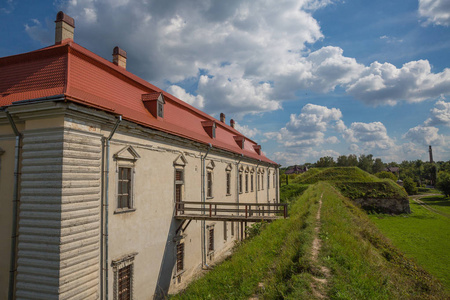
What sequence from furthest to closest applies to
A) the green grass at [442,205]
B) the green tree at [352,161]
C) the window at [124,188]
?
the green tree at [352,161], the green grass at [442,205], the window at [124,188]

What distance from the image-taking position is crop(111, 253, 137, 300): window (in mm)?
8859

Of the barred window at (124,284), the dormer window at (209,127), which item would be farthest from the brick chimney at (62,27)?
the dormer window at (209,127)

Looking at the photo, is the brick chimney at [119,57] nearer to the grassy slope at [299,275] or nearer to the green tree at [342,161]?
the grassy slope at [299,275]

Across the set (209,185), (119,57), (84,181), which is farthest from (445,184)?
(84,181)

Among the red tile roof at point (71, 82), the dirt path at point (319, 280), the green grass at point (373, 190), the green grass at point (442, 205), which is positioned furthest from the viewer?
the green grass at point (442, 205)

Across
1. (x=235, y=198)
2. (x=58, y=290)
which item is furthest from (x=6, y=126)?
(x=235, y=198)

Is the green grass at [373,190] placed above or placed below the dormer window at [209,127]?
below

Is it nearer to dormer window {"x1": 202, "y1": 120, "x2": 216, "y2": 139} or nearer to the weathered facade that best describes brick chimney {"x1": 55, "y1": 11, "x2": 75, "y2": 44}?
the weathered facade

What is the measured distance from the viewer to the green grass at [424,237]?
60.3 ft

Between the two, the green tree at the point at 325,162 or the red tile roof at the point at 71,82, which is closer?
the red tile roof at the point at 71,82

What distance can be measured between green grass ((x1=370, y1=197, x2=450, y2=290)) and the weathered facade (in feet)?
50.9

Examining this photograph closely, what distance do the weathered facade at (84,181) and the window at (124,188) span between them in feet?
0.12

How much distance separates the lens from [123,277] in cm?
939

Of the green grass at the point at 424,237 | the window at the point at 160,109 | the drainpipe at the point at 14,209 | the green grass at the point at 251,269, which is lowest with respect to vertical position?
the green grass at the point at 424,237
